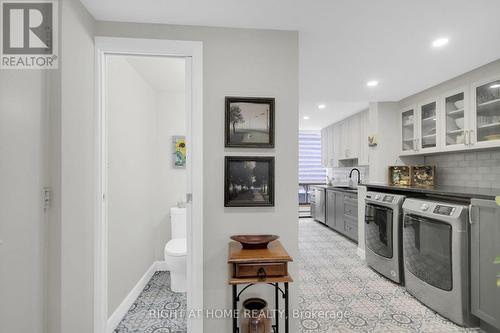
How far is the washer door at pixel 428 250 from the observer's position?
205cm

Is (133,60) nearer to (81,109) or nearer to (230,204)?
(81,109)

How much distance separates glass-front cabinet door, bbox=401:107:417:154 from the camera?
10.9 ft

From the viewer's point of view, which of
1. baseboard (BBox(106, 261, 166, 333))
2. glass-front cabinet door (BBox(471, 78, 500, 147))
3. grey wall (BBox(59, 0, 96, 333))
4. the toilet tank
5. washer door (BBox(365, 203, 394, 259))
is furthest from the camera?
the toilet tank

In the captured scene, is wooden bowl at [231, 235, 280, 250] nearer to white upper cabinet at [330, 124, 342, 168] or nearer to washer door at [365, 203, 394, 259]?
washer door at [365, 203, 394, 259]

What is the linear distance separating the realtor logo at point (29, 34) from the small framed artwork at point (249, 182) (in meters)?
1.20

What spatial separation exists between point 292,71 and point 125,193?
1.86m

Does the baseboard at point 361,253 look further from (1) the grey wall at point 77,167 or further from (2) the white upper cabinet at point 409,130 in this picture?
(1) the grey wall at point 77,167

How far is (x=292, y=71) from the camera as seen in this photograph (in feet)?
6.02

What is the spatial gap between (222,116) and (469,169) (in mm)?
3010

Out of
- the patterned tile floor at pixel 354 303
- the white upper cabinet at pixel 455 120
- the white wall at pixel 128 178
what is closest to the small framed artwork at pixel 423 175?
the white upper cabinet at pixel 455 120

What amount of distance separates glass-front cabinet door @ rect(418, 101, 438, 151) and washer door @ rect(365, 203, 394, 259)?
1.06m

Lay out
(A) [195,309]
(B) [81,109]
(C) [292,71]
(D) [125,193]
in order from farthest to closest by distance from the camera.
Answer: (D) [125,193] < (C) [292,71] < (A) [195,309] < (B) [81,109]

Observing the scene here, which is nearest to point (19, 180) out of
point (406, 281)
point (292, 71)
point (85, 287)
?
point (85, 287)

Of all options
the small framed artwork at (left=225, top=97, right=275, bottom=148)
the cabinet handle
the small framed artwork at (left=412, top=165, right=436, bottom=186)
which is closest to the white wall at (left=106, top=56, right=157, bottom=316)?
the small framed artwork at (left=225, top=97, right=275, bottom=148)
